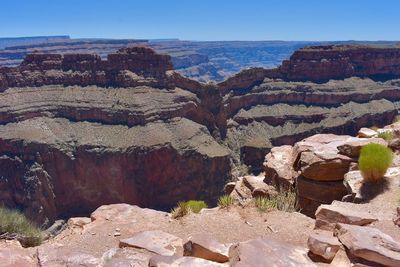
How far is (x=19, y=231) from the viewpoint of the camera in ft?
47.0

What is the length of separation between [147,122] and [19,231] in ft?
186

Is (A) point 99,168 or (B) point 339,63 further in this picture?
(B) point 339,63

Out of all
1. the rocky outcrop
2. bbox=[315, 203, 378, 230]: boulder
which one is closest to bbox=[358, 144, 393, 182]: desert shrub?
bbox=[315, 203, 378, 230]: boulder

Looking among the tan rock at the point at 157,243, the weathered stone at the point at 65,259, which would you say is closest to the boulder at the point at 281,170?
the tan rock at the point at 157,243

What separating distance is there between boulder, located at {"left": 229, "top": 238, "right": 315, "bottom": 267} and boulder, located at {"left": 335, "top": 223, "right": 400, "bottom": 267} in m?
0.94

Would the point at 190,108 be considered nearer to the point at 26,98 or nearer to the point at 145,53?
the point at 145,53

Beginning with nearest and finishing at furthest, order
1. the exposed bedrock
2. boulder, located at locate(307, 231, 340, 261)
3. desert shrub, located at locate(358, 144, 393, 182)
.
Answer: boulder, located at locate(307, 231, 340, 261), desert shrub, located at locate(358, 144, 393, 182), the exposed bedrock

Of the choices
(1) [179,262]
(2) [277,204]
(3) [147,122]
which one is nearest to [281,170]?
(2) [277,204]

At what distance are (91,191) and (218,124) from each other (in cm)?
2886

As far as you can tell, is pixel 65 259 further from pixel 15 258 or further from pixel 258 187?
pixel 258 187

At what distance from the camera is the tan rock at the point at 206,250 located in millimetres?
9266

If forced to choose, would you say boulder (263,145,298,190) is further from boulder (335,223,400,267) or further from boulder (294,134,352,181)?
boulder (335,223,400,267)

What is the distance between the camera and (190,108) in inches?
3056

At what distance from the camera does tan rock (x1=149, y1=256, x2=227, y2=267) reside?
8.80m
